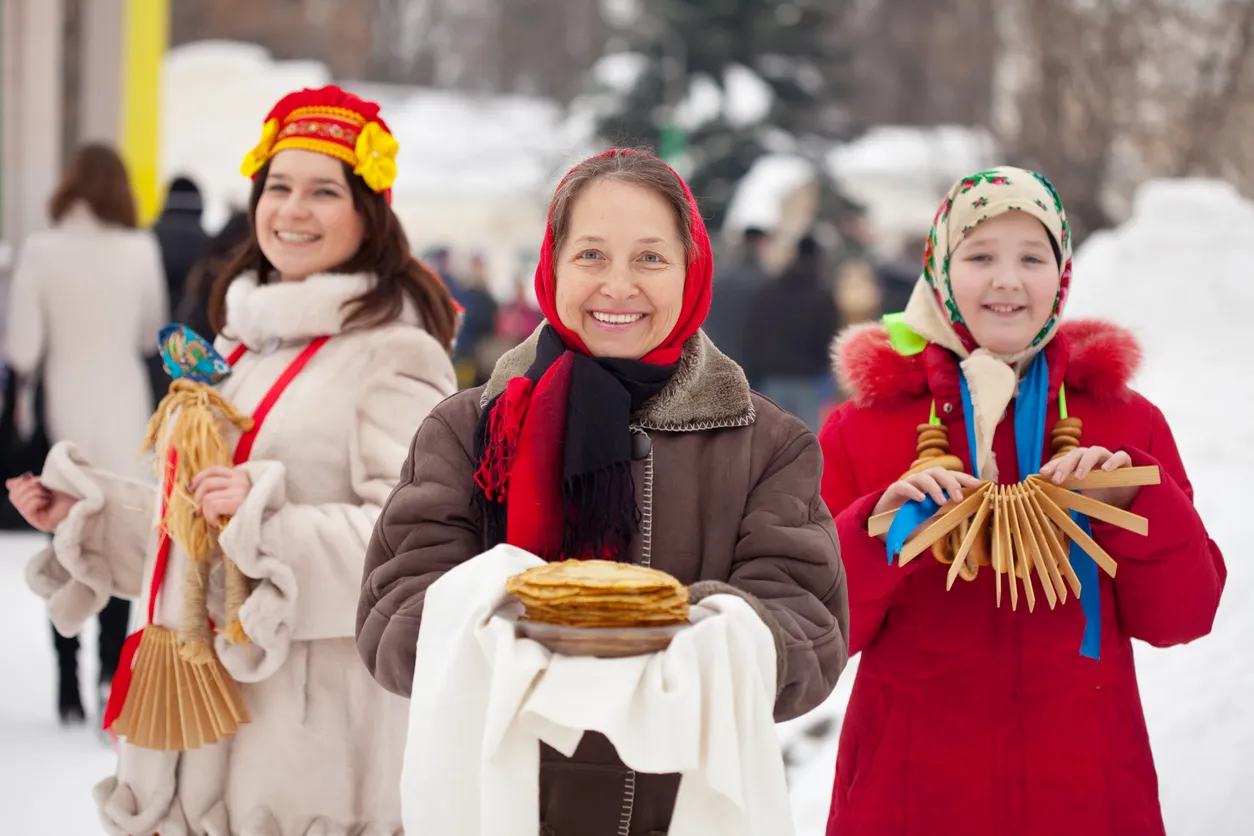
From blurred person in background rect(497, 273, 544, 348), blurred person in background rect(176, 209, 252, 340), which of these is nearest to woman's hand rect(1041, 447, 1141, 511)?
blurred person in background rect(176, 209, 252, 340)

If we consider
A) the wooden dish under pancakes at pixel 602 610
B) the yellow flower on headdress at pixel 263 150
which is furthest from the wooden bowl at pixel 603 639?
the yellow flower on headdress at pixel 263 150

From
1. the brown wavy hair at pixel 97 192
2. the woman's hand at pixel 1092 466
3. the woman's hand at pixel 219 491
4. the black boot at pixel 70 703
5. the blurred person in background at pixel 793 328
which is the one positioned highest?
the brown wavy hair at pixel 97 192

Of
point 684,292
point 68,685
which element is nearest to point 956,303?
point 684,292

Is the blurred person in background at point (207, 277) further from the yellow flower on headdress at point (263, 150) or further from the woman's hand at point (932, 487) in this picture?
the woman's hand at point (932, 487)

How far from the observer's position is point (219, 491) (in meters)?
3.34

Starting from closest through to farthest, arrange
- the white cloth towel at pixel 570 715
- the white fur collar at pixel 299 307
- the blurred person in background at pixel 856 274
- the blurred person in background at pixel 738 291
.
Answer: the white cloth towel at pixel 570 715
the white fur collar at pixel 299 307
the blurred person in background at pixel 738 291
the blurred person in background at pixel 856 274

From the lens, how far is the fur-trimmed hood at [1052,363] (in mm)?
3135

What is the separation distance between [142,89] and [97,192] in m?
7.78

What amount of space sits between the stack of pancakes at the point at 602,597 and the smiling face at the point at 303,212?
5.62 feet

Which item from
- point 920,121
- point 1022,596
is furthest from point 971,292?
point 920,121

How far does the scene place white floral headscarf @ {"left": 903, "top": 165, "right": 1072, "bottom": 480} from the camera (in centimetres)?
307

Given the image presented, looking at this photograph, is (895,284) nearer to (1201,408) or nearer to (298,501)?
(1201,408)

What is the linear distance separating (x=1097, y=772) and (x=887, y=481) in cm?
68

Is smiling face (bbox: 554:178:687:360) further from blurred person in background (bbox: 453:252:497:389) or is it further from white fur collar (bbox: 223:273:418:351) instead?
blurred person in background (bbox: 453:252:497:389)
